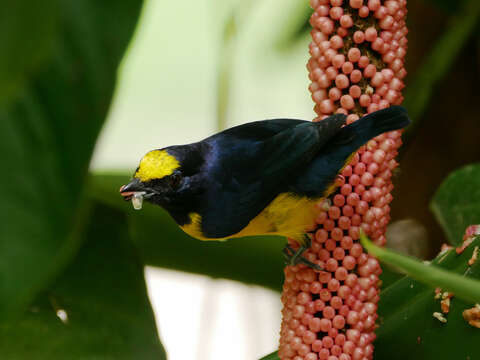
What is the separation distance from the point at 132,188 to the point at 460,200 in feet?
2.32

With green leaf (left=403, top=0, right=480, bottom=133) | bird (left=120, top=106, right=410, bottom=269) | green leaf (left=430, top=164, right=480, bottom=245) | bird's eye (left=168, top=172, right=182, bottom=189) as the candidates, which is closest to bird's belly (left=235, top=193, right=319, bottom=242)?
bird (left=120, top=106, right=410, bottom=269)

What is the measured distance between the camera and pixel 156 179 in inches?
40.1

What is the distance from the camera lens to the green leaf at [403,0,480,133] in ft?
4.99

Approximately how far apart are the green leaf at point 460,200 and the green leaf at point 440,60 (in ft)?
0.64

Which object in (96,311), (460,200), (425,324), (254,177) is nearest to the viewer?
(425,324)

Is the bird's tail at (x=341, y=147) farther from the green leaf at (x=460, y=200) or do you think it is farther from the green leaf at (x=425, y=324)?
the green leaf at (x=460, y=200)

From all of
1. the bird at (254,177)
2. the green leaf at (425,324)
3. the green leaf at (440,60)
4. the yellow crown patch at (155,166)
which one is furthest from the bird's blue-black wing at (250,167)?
the green leaf at (440,60)

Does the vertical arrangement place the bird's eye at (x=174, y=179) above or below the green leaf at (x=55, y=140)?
below

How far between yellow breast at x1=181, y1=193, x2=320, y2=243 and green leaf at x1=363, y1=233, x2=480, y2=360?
18 centimetres

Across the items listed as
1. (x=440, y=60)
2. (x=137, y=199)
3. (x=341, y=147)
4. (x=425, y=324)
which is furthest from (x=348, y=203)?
(x=440, y=60)

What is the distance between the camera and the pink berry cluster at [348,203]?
1.00m

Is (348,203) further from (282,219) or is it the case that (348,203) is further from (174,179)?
(174,179)

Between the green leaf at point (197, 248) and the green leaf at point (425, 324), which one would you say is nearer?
the green leaf at point (425, 324)

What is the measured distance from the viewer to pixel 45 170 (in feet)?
2.58
